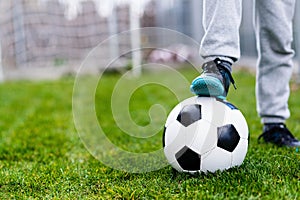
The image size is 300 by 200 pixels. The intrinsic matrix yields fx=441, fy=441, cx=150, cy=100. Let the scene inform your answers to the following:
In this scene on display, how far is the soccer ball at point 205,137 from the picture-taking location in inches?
68.9

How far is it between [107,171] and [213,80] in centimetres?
67

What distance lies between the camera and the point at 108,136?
2.91 meters

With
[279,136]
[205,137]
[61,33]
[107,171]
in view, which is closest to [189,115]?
[205,137]

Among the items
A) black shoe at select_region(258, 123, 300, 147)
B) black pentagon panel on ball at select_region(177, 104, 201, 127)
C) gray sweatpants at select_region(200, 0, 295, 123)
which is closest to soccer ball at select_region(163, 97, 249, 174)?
black pentagon panel on ball at select_region(177, 104, 201, 127)

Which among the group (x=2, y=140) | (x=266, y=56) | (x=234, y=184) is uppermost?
(x=266, y=56)

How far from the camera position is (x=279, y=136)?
94.2 inches

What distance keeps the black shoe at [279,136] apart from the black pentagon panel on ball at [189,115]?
0.77 m

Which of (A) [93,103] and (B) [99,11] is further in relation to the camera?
(B) [99,11]

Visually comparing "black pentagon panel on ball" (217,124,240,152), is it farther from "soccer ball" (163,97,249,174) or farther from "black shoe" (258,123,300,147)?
"black shoe" (258,123,300,147)

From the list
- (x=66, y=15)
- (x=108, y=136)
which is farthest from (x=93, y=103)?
(x=66, y=15)

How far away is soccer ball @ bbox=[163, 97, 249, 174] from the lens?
1.75m

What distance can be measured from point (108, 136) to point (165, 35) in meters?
7.36

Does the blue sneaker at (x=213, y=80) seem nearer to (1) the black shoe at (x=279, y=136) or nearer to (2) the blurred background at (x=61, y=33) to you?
(1) the black shoe at (x=279, y=136)

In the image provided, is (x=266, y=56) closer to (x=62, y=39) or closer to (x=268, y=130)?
(x=268, y=130)
